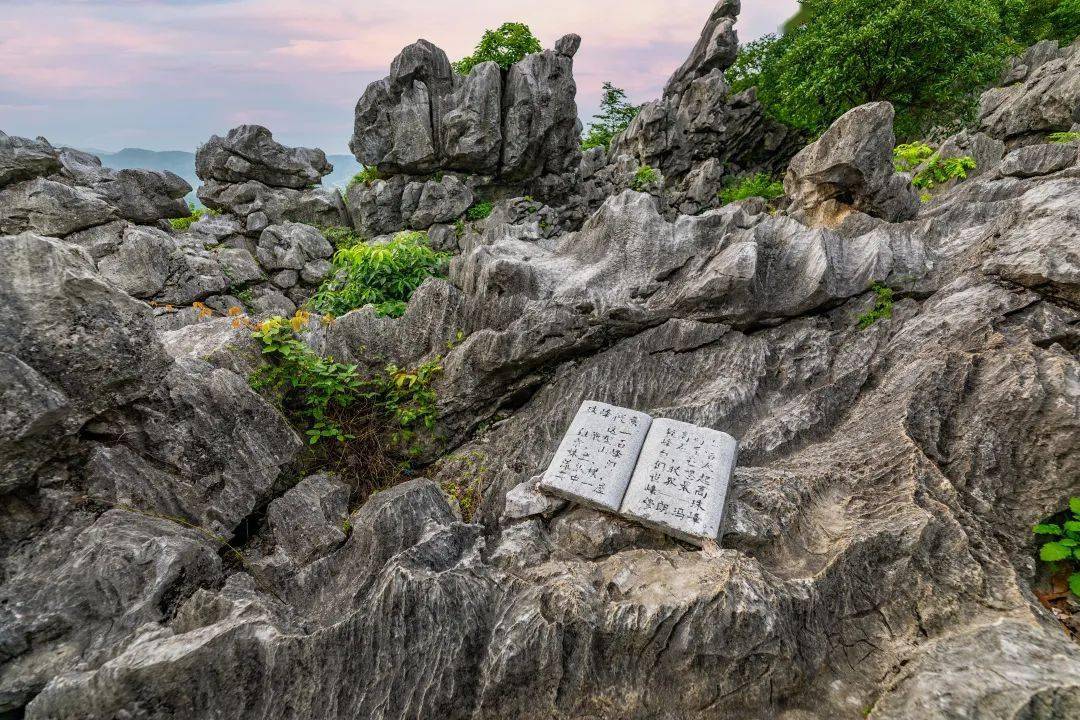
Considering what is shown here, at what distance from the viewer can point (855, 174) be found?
1017 cm

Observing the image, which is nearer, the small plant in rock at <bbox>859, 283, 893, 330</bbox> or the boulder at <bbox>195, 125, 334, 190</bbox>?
the small plant in rock at <bbox>859, 283, 893, 330</bbox>

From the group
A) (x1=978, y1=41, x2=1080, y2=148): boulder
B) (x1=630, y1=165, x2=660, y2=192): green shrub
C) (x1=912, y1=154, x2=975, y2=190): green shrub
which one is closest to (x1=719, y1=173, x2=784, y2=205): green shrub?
(x1=630, y1=165, x2=660, y2=192): green shrub

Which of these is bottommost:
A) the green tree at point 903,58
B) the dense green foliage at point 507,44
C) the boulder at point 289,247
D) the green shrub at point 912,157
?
the boulder at point 289,247

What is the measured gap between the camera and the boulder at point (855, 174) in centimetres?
978

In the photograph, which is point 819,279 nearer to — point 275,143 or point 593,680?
point 593,680

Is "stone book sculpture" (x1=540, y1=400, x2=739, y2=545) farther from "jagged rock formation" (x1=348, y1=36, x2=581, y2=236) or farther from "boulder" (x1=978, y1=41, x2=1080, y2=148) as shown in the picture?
"jagged rock formation" (x1=348, y1=36, x2=581, y2=236)

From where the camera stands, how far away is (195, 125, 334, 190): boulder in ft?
91.7

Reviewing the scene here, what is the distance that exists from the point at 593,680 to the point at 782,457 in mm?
4221

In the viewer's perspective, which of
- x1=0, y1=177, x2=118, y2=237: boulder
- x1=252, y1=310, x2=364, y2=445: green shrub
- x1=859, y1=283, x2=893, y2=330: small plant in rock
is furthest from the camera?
x1=0, y1=177, x2=118, y2=237: boulder

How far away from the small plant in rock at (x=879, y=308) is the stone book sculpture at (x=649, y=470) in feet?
13.4

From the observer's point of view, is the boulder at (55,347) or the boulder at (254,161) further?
the boulder at (254,161)

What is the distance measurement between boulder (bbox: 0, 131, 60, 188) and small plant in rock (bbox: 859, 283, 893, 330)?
105ft

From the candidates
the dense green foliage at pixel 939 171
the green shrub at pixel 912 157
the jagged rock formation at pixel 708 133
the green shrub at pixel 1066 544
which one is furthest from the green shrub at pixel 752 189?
the green shrub at pixel 1066 544

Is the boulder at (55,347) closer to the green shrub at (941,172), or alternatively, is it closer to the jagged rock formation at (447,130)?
the green shrub at (941,172)
